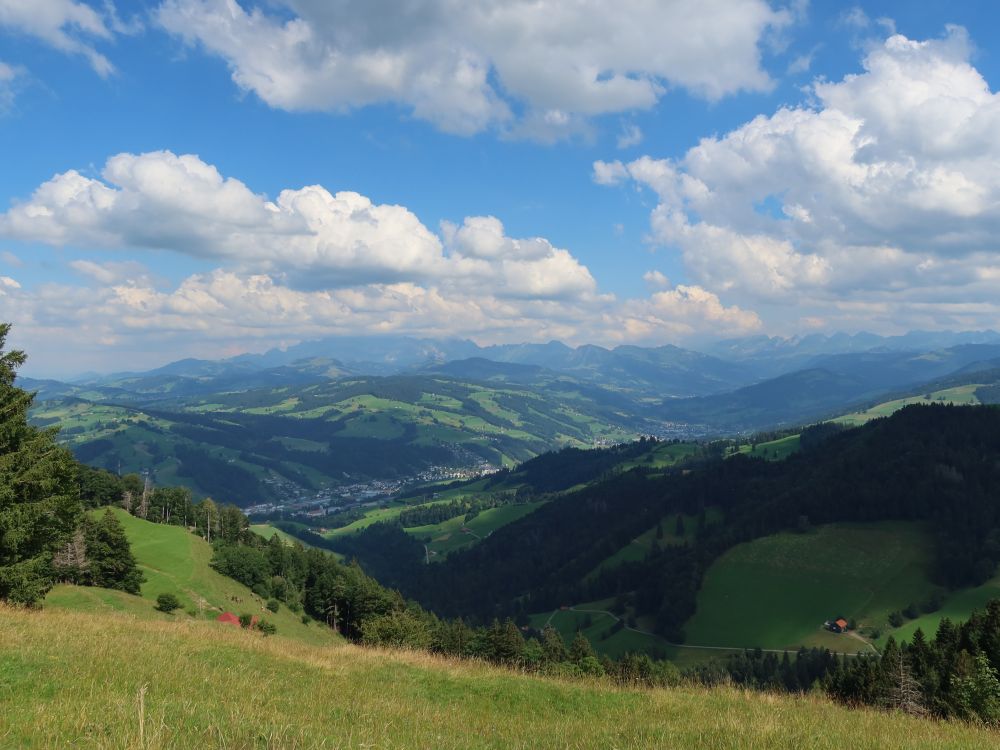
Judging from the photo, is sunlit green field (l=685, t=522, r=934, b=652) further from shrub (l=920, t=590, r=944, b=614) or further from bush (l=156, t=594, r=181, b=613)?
bush (l=156, t=594, r=181, b=613)

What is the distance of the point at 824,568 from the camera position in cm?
17025

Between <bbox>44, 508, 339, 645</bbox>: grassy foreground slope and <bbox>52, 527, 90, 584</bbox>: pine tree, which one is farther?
<bbox>44, 508, 339, 645</bbox>: grassy foreground slope

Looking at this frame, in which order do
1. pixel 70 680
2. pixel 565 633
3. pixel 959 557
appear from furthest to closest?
pixel 565 633 < pixel 959 557 < pixel 70 680

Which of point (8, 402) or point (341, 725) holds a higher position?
point (8, 402)

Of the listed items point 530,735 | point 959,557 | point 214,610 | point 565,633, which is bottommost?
point 565,633

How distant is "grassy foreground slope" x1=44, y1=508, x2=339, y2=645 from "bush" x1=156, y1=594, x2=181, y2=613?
72 centimetres

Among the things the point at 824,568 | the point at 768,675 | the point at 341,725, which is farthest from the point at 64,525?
the point at 824,568

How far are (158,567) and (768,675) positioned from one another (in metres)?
124

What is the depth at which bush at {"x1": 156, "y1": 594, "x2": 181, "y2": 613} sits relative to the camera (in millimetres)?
62884

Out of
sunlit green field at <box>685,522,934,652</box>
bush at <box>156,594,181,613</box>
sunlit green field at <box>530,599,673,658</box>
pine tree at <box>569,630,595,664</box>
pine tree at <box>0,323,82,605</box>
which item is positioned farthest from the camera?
sunlit green field at <box>530,599,673,658</box>

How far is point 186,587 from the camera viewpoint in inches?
2931

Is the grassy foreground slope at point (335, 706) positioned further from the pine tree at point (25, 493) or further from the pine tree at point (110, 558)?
the pine tree at point (110, 558)

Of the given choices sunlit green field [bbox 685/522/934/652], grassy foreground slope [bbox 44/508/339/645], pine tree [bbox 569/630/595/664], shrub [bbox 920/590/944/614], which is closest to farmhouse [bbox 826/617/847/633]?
sunlit green field [bbox 685/522/934/652]

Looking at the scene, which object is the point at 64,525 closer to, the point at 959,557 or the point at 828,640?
the point at 828,640
